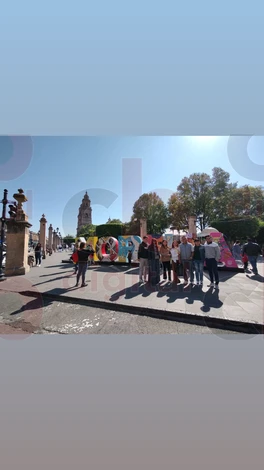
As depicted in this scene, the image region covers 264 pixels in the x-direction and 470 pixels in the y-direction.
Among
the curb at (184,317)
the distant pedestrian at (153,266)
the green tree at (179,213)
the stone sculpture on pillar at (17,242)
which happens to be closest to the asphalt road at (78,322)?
the curb at (184,317)

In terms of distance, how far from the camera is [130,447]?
1637 millimetres

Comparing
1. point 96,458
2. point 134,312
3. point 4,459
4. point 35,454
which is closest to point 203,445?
point 96,458

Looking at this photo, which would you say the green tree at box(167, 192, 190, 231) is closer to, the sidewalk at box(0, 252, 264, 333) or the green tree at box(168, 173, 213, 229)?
the green tree at box(168, 173, 213, 229)

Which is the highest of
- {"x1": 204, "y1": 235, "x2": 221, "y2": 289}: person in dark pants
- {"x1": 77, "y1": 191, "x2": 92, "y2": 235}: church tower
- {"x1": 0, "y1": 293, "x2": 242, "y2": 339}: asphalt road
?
{"x1": 77, "y1": 191, "x2": 92, "y2": 235}: church tower

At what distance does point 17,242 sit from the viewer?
930 centimetres

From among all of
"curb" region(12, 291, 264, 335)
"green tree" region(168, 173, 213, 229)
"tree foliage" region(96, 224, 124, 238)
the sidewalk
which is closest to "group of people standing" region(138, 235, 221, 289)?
the sidewalk

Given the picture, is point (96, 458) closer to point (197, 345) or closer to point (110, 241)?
point (197, 345)

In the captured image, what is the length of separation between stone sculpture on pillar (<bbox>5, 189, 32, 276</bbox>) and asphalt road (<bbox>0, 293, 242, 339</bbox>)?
518 centimetres

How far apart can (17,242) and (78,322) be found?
7.81 m

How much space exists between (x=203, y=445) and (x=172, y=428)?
1.01ft

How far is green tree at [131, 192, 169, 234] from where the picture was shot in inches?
1030

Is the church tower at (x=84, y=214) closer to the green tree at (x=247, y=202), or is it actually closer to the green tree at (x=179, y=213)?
the green tree at (x=179, y=213)

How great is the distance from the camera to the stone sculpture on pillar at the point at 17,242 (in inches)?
357

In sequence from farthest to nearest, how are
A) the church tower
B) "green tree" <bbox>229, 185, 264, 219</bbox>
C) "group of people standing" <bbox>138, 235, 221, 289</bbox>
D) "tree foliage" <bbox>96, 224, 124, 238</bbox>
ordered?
1. the church tower
2. "tree foliage" <bbox>96, 224, 124, 238</bbox>
3. "green tree" <bbox>229, 185, 264, 219</bbox>
4. "group of people standing" <bbox>138, 235, 221, 289</bbox>
